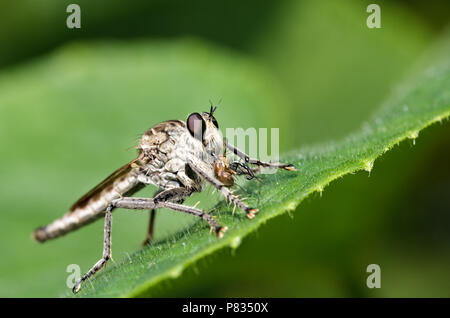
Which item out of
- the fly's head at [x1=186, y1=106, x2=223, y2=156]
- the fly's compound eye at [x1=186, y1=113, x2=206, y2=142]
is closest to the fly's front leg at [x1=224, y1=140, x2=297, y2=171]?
the fly's head at [x1=186, y1=106, x2=223, y2=156]

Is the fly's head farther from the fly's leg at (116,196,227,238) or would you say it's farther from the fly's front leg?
the fly's leg at (116,196,227,238)

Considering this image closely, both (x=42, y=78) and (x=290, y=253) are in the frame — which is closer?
(x=290, y=253)

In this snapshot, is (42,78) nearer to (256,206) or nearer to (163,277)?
(256,206)

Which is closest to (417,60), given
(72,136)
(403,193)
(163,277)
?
(403,193)

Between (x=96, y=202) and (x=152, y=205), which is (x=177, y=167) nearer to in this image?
(x=152, y=205)

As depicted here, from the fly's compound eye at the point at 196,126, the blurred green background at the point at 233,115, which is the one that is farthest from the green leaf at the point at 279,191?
the fly's compound eye at the point at 196,126

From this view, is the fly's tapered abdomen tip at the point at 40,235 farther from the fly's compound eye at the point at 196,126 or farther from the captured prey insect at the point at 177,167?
the fly's compound eye at the point at 196,126
